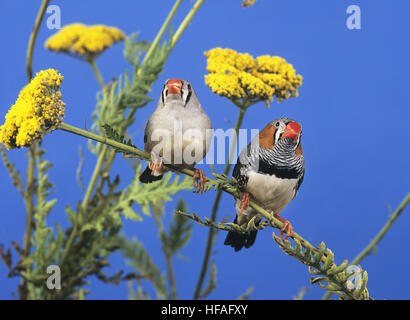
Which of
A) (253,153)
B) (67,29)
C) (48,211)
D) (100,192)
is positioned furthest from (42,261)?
(253,153)

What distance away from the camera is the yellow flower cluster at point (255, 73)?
94cm

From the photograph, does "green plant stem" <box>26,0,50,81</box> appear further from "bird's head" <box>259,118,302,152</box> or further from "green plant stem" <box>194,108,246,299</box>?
"bird's head" <box>259,118,302,152</box>

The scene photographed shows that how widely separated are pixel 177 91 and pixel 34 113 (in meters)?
0.19

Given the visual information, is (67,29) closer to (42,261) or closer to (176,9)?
(176,9)

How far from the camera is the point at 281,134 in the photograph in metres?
0.67

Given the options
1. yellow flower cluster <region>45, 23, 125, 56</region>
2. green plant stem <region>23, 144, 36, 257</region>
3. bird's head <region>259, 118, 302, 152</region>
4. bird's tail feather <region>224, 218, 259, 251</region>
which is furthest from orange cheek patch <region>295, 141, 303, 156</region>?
yellow flower cluster <region>45, 23, 125, 56</region>

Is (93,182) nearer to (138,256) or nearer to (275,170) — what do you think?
(138,256)

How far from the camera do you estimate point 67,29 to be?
1766 mm

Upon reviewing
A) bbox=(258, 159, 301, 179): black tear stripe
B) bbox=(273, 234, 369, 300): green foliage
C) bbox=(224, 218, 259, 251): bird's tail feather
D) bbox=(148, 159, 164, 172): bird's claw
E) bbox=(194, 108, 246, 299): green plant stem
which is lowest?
bbox=(273, 234, 369, 300): green foliage

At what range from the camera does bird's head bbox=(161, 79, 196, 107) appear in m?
0.70

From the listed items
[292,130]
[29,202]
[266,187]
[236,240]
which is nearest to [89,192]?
[29,202]

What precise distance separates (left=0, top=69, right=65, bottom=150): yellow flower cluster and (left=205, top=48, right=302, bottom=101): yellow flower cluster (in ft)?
1.14

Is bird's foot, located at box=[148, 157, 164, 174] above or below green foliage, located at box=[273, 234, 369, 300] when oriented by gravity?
above

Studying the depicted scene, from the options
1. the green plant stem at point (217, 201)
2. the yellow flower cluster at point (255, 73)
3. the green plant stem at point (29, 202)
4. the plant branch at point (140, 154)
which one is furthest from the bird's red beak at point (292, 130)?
the green plant stem at point (29, 202)
